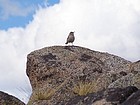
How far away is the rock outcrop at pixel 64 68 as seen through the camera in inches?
604

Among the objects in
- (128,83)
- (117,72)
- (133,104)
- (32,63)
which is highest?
(32,63)

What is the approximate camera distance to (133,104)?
25.3ft

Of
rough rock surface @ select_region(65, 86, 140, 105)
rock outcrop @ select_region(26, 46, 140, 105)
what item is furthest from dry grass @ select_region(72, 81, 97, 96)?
rough rock surface @ select_region(65, 86, 140, 105)

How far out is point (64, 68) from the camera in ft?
60.7

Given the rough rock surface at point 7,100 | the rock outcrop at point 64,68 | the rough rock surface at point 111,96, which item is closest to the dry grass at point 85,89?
the rock outcrop at point 64,68

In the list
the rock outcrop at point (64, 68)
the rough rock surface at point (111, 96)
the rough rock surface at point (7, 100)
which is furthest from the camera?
the rough rock surface at point (7, 100)

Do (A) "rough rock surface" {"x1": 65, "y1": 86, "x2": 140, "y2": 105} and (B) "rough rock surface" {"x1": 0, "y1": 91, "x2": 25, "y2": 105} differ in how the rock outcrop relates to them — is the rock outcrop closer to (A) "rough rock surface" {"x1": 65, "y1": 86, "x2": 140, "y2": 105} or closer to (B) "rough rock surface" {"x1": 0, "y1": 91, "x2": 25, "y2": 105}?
(B) "rough rock surface" {"x1": 0, "y1": 91, "x2": 25, "y2": 105}

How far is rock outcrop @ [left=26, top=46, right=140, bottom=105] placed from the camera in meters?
15.3

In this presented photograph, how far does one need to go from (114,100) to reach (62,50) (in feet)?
37.0

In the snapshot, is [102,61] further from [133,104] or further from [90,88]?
[133,104]

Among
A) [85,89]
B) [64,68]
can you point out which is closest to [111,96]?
[85,89]

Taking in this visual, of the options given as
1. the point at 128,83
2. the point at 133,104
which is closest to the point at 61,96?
the point at 128,83

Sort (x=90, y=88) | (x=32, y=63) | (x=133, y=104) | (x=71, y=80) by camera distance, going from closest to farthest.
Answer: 1. (x=133, y=104)
2. (x=90, y=88)
3. (x=71, y=80)
4. (x=32, y=63)

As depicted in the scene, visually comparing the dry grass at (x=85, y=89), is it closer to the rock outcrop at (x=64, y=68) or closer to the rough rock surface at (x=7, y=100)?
the rock outcrop at (x=64, y=68)
